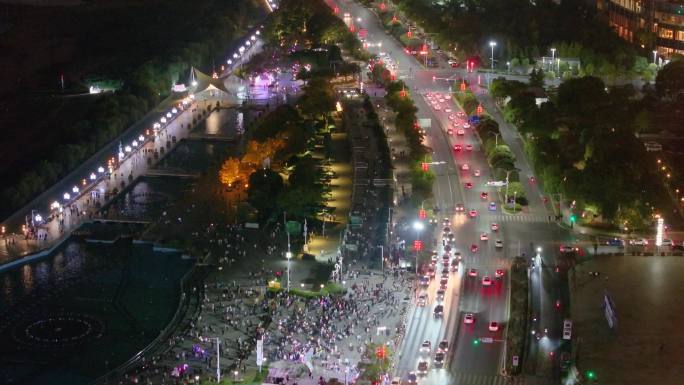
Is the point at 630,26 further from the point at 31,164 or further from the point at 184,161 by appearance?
the point at 31,164

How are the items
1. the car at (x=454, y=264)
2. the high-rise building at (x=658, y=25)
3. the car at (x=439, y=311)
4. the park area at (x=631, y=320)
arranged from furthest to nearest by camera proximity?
the high-rise building at (x=658, y=25) → the car at (x=454, y=264) → the car at (x=439, y=311) → the park area at (x=631, y=320)

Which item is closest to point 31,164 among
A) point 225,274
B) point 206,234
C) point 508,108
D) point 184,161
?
point 184,161

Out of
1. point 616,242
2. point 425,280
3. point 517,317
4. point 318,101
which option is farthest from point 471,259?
point 318,101

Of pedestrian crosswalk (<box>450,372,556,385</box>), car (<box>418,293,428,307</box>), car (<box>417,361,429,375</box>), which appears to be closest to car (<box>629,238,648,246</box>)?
car (<box>418,293,428,307</box>)

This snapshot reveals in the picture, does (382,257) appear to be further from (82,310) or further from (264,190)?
(82,310)

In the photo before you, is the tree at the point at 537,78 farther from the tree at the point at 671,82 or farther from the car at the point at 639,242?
the car at the point at 639,242

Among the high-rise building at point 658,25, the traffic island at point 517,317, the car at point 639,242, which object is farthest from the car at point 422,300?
the high-rise building at point 658,25

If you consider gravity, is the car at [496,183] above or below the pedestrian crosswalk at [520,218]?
above

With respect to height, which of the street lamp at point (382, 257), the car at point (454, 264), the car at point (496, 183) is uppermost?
the car at point (496, 183)
